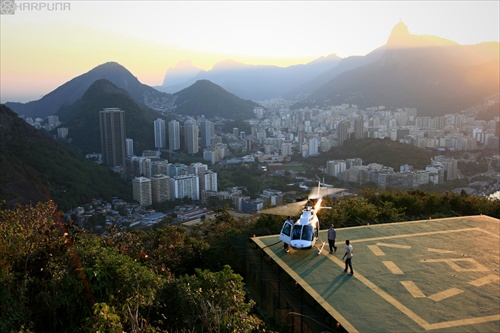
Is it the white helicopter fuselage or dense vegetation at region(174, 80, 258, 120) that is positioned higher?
dense vegetation at region(174, 80, 258, 120)

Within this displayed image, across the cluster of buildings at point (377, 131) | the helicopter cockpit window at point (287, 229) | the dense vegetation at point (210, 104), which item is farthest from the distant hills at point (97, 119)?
the helicopter cockpit window at point (287, 229)

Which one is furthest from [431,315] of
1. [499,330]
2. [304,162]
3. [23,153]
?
[304,162]

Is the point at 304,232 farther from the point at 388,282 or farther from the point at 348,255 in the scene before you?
the point at 388,282

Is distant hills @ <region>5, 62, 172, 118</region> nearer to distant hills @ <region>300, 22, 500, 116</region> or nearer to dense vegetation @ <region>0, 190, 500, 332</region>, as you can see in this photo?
distant hills @ <region>300, 22, 500, 116</region>

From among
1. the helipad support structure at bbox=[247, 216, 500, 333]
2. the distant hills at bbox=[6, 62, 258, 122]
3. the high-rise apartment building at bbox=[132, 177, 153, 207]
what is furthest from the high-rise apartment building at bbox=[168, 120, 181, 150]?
the helipad support structure at bbox=[247, 216, 500, 333]

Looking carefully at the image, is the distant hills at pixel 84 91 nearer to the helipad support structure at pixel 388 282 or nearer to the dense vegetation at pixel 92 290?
the dense vegetation at pixel 92 290

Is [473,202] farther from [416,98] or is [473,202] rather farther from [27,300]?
[416,98]
